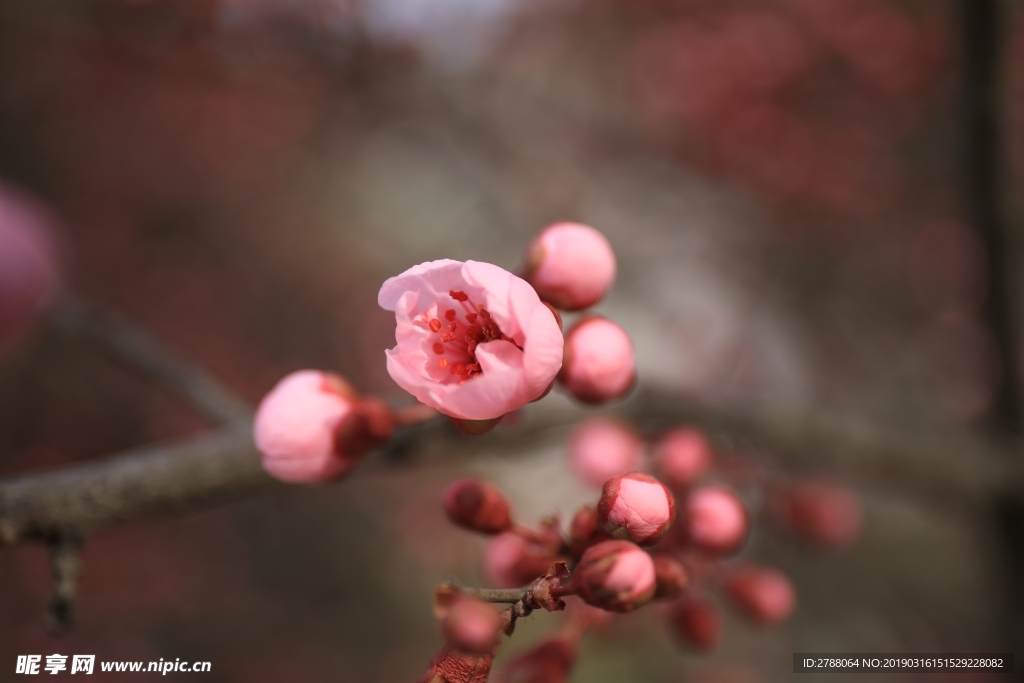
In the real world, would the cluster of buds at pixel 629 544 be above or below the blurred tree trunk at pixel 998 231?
below

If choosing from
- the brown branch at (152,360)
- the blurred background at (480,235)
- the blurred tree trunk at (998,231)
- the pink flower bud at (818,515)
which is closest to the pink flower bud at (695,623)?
the pink flower bud at (818,515)

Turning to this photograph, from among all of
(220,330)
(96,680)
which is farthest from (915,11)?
(96,680)

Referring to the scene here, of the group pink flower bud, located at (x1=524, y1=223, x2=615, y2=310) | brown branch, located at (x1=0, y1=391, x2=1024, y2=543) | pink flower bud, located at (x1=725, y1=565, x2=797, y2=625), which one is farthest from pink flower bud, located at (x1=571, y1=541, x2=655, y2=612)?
pink flower bud, located at (x1=725, y1=565, x2=797, y2=625)

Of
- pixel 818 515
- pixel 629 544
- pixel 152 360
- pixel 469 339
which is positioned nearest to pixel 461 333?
pixel 469 339

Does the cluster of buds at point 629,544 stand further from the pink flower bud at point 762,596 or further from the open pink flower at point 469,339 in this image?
the open pink flower at point 469,339

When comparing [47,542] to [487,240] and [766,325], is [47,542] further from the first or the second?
[766,325]

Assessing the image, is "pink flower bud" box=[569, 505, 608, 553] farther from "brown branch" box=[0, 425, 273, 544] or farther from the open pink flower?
"brown branch" box=[0, 425, 273, 544]
